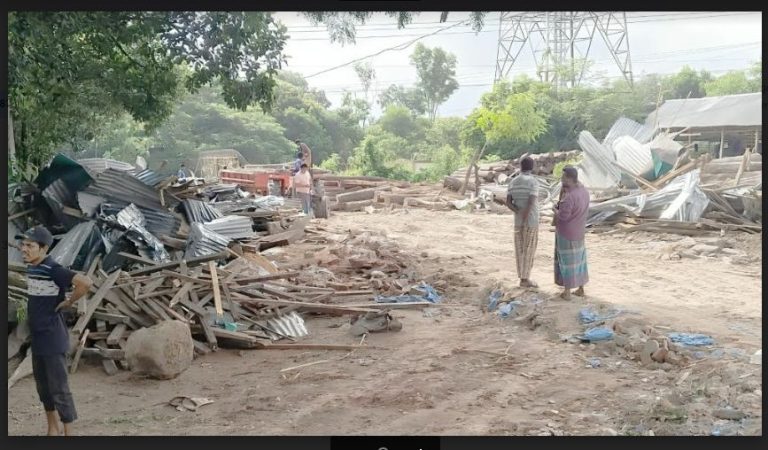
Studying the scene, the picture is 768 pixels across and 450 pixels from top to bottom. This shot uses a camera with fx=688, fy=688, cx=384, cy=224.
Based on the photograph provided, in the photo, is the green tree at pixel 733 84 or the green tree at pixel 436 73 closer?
the green tree at pixel 436 73

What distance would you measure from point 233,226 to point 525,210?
426 centimetres

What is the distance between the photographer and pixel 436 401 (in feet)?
16.1

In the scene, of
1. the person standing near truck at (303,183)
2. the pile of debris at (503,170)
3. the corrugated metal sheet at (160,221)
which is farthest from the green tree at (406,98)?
the corrugated metal sheet at (160,221)

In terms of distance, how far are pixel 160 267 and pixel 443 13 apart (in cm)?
422

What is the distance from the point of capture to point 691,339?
5.95 meters

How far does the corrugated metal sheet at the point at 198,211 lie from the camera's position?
942 cm

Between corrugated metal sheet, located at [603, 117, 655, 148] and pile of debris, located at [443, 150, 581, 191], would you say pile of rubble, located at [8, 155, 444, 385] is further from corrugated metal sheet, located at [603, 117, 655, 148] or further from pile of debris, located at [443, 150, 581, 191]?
corrugated metal sheet, located at [603, 117, 655, 148]

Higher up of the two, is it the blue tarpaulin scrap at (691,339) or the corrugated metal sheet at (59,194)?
the corrugated metal sheet at (59,194)

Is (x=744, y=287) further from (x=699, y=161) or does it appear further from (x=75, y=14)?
(x=75, y=14)

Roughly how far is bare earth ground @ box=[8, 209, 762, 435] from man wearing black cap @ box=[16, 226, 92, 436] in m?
0.53

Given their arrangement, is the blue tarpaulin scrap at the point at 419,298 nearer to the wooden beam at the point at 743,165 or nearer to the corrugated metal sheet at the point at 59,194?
the corrugated metal sheet at the point at 59,194

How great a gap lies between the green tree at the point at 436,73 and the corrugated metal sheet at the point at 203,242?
899 centimetres

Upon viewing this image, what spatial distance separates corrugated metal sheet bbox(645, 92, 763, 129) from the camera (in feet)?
58.0

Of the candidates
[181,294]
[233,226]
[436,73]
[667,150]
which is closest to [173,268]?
[181,294]
